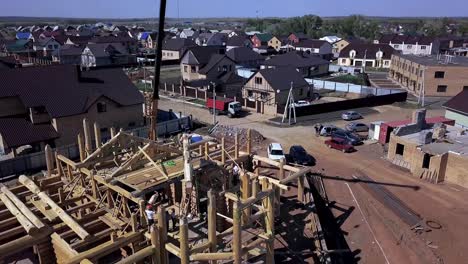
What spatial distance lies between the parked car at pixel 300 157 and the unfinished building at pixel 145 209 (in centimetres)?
632

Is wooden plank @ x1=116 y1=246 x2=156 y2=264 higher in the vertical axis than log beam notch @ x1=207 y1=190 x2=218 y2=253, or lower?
lower

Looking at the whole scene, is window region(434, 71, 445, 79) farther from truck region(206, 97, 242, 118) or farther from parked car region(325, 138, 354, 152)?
truck region(206, 97, 242, 118)

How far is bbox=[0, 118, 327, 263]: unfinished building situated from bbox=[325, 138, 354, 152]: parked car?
1069cm

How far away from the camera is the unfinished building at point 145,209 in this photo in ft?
45.2

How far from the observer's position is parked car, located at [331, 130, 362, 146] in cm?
3425

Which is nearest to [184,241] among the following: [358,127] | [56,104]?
[56,104]

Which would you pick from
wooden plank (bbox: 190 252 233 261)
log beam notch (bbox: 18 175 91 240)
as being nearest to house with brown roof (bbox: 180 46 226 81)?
log beam notch (bbox: 18 175 91 240)

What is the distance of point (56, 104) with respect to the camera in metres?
32.2

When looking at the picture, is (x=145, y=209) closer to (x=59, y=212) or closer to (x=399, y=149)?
(x=59, y=212)

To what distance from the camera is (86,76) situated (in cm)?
3584

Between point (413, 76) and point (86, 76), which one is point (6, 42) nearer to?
point (86, 76)

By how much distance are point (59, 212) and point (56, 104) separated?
19.3m

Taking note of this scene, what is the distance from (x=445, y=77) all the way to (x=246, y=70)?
31.2m

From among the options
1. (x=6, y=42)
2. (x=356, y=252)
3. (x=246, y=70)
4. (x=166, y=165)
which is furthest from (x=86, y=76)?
(x=6, y=42)
